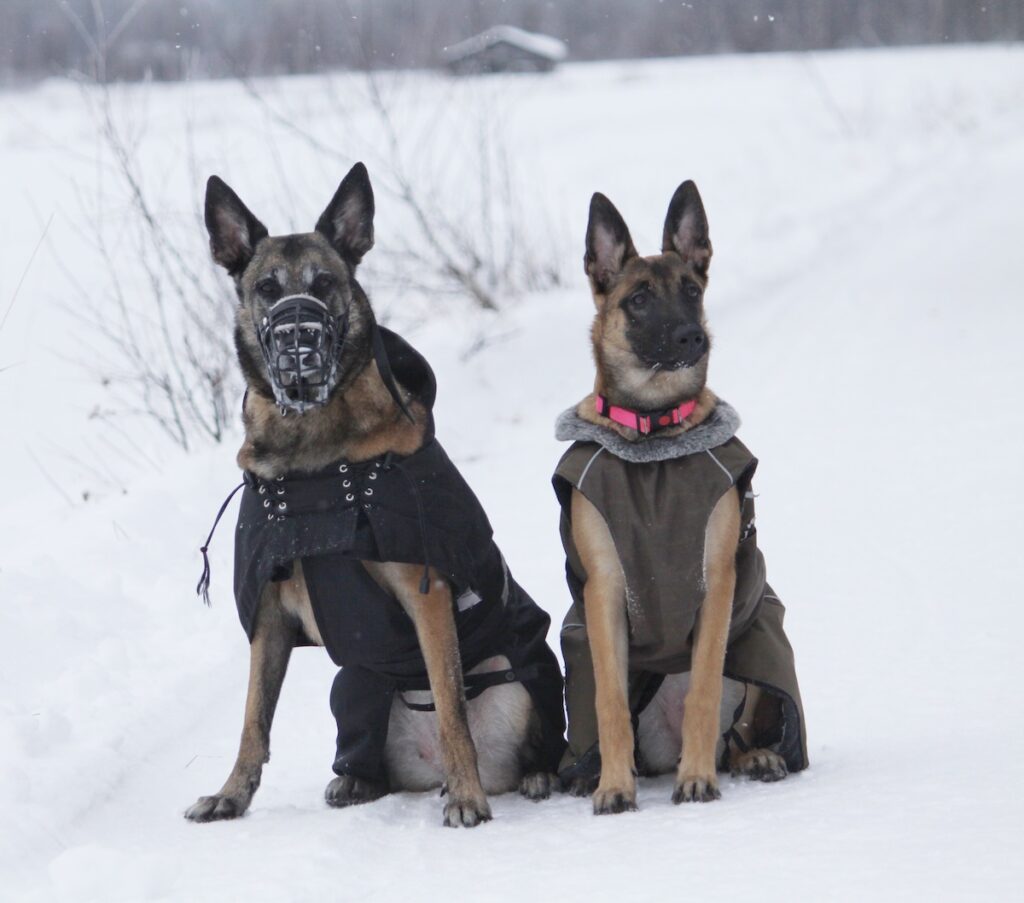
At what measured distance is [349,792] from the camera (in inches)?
170

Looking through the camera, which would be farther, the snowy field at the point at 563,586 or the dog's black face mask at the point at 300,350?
the dog's black face mask at the point at 300,350

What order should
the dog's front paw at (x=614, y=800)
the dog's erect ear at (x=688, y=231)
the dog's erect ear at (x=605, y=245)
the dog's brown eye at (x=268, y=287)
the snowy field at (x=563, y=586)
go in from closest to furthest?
the snowy field at (x=563, y=586) < the dog's front paw at (x=614, y=800) < the dog's brown eye at (x=268, y=287) < the dog's erect ear at (x=605, y=245) < the dog's erect ear at (x=688, y=231)

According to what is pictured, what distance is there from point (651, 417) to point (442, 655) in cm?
104

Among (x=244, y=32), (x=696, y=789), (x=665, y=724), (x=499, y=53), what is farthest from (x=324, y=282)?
(x=499, y=53)

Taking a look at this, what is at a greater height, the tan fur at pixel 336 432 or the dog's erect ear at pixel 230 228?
the dog's erect ear at pixel 230 228

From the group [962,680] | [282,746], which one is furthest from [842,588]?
[282,746]

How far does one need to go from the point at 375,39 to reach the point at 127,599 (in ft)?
27.8

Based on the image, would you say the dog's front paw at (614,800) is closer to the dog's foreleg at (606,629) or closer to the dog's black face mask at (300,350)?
the dog's foreleg at (606,629)

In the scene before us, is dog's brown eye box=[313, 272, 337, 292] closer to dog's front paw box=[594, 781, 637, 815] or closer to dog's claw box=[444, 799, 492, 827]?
dog's claw box=[444, 799, 492, 827]

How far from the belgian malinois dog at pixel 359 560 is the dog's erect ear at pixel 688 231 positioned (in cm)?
110

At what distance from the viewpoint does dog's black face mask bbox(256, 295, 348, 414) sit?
3.98 meters

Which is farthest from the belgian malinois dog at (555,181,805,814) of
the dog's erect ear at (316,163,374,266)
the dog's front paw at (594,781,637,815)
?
the dog's erect ear at (316,163,374,266)

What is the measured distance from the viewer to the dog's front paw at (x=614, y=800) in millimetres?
3838

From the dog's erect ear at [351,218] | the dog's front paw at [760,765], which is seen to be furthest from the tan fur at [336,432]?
the dog's front paw at [760,765]
